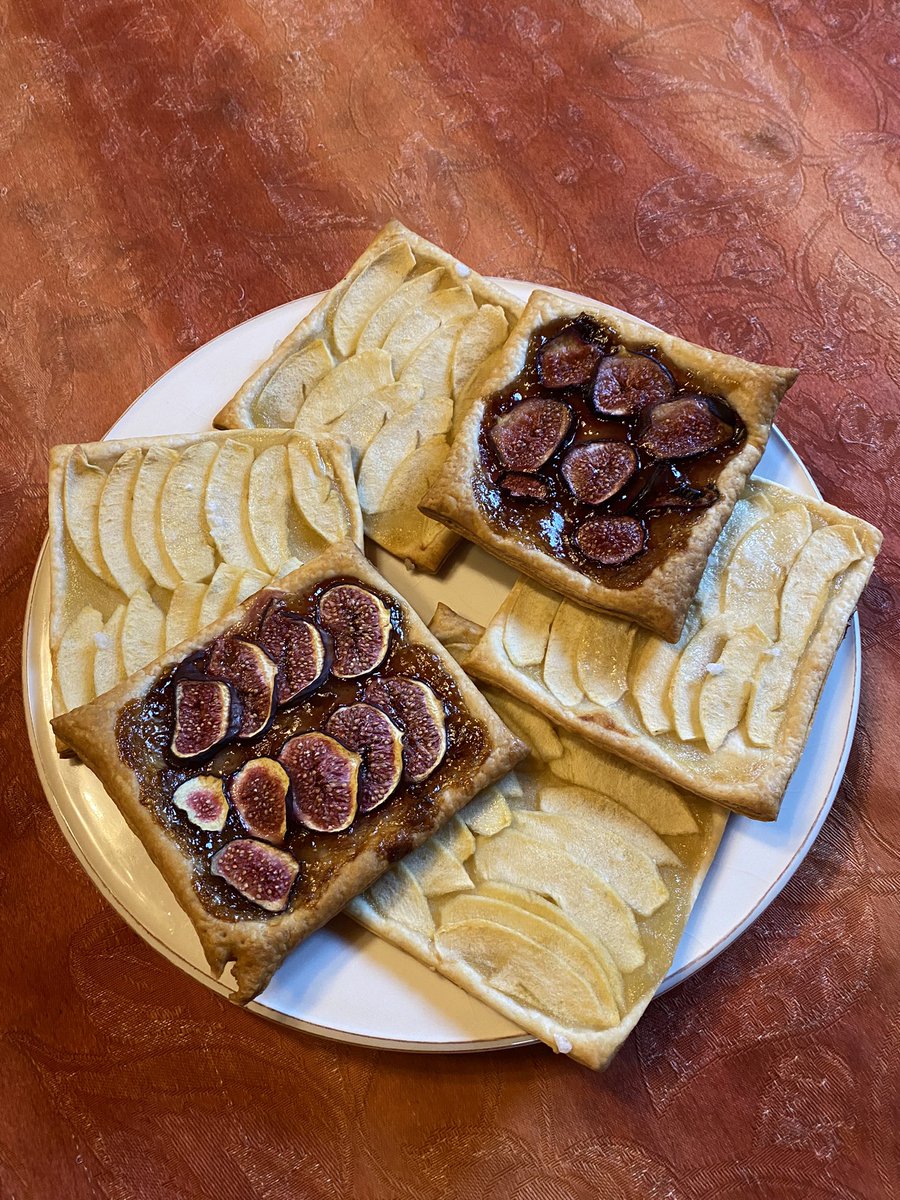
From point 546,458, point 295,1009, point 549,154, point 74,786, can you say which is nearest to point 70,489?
point 74,786

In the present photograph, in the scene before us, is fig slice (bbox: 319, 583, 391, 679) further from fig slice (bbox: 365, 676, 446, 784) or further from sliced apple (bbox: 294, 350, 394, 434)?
sliced apple (bbox: 294, 350, 394, 434)

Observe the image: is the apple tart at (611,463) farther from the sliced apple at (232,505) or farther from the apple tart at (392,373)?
the sliced apple at (232,505)

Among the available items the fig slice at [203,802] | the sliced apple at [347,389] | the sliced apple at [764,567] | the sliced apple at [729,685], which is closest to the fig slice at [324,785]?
the fig slice at [203,802]

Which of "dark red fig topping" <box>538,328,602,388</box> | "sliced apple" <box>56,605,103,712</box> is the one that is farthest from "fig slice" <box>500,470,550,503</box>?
"sliced apple" <box>56,605,103,712</box>

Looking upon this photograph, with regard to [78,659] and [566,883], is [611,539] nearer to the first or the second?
[566,883]

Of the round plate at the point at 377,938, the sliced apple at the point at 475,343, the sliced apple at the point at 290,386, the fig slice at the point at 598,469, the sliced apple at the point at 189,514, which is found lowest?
the round plate at the point at 377,938

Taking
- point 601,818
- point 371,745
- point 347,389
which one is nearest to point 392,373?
point 347,389
